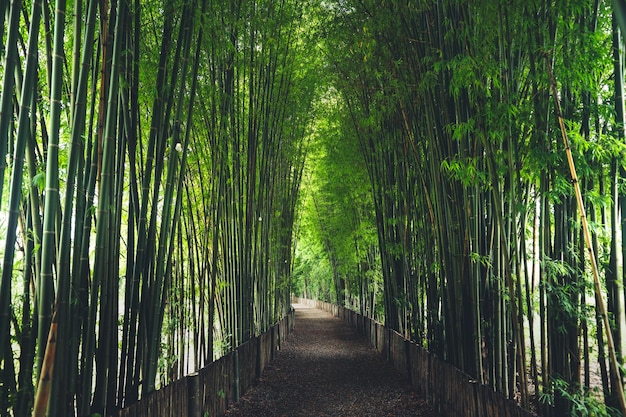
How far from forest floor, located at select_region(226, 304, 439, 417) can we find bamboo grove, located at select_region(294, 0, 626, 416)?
28.0 inches

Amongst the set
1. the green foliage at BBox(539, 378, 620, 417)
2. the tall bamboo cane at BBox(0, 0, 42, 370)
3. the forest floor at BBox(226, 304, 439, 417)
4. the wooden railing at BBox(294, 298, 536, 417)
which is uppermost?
the tall bamboo cane at BBox(0, 0, 42, 370)

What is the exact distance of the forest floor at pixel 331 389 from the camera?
13.4 feet

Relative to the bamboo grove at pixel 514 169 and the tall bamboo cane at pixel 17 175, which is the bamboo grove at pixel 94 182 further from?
the bamboo grove at pixel 514 169

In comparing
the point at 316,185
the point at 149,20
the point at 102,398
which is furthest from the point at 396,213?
the point at 316,185

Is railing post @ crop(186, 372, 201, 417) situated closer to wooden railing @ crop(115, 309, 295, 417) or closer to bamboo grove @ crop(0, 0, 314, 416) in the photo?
wooden railing @ crop(115, 309, 295, 417)

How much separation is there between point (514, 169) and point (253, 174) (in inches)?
114

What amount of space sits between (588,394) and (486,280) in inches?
33.8

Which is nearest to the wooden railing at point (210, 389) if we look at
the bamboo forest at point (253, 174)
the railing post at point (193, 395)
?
the railing post at point (193, 395)

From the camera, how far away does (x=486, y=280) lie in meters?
3.16

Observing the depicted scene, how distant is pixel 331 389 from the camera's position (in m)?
4.88

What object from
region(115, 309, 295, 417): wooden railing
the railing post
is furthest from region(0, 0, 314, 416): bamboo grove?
the railing post

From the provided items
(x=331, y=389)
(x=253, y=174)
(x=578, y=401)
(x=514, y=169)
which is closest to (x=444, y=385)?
(x=578, y=401)

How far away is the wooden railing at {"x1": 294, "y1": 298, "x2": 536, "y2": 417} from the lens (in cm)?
260

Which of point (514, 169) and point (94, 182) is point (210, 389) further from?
point (514, 169)
